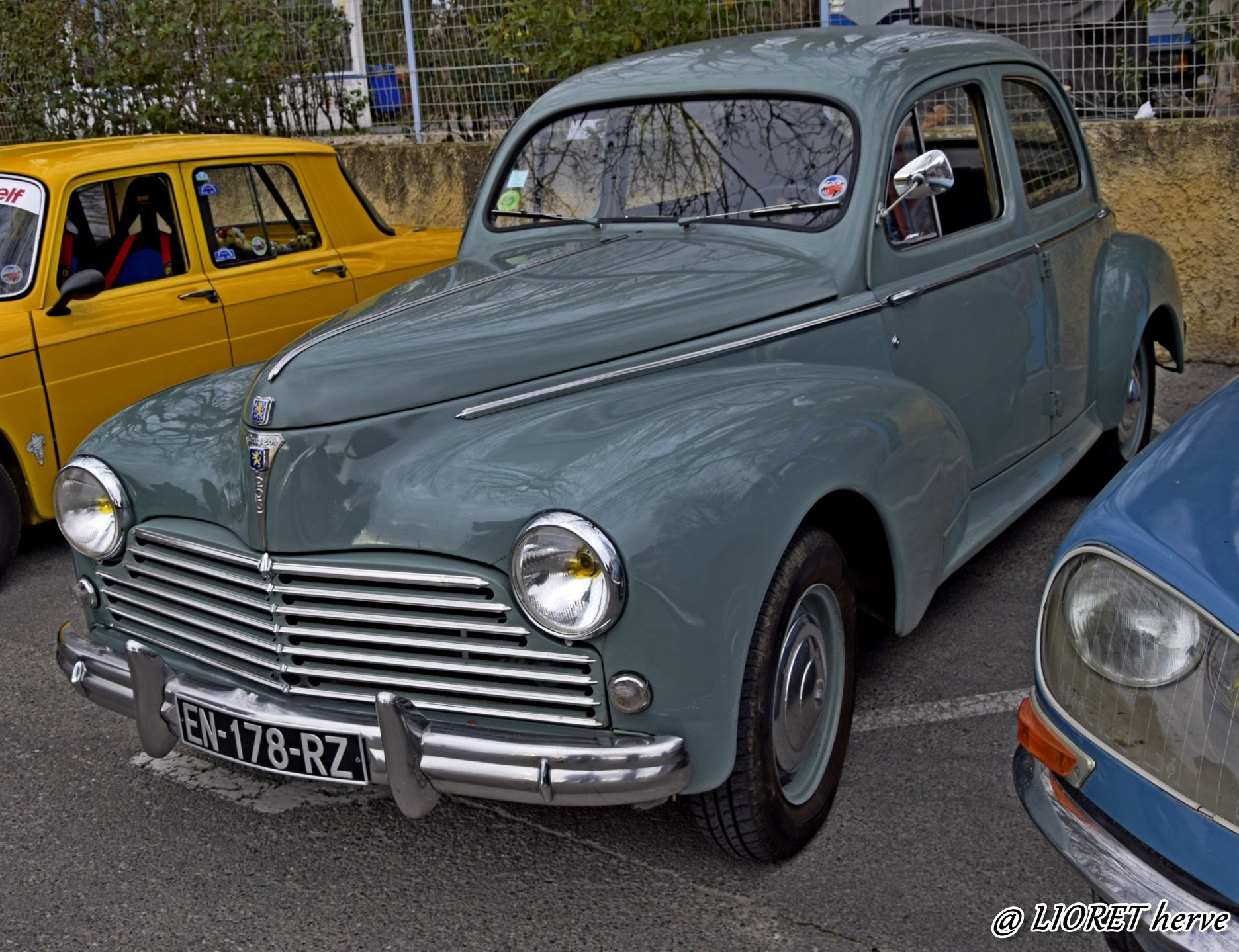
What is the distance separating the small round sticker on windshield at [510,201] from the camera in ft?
13.5

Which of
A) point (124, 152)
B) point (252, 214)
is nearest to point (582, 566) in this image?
point (124, 152)

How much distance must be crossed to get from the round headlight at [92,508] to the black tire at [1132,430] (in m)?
3.60

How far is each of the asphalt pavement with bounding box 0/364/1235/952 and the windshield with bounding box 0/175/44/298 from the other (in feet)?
6.55

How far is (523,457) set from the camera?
2564 millimetres

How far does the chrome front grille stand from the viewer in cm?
242

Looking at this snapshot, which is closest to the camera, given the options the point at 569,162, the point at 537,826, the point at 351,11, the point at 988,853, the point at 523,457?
the point at 523,457

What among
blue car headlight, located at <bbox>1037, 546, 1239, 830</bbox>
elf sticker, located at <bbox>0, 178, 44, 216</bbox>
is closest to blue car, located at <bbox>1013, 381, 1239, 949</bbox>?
blue car headlight, located at <bbox>1037, 546, 1239, 830</bbox>

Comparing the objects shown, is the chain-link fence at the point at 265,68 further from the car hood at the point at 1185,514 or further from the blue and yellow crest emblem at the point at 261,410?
the car hood at the point at 1185,514

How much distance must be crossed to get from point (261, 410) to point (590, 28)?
5707mm

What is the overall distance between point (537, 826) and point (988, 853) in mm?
1055

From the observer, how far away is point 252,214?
5.79 m

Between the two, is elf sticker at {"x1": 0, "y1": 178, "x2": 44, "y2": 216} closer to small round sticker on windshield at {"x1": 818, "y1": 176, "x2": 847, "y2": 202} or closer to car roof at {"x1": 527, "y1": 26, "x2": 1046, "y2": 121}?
car roof at {"x1": 527, "y1": 26, "x2": 1046, "y2": 121}

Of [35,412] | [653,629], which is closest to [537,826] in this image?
[653,629]

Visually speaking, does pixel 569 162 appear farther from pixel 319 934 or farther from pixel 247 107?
pixel 247 107
